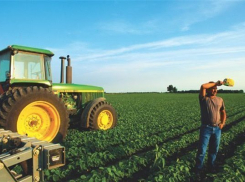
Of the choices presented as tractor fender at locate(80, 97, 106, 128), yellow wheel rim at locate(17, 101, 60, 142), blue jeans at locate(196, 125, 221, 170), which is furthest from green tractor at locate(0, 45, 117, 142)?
blue jeans at locate(196, 125, 221, 170)

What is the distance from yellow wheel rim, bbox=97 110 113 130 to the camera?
8383 millimetres

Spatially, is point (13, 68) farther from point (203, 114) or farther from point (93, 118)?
point (203, 114)

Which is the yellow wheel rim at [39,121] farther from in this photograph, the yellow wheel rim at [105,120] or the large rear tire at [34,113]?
the yellow wheel rim at [105,120]

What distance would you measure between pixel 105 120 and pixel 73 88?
1.65 metres

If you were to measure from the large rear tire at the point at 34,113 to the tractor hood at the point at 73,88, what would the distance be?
147 cm

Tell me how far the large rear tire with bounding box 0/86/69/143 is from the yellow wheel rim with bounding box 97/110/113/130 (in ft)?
7.85

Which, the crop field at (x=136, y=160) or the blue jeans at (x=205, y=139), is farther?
the blue jeans at (x=205, y=139)

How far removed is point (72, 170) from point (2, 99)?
2132 mm

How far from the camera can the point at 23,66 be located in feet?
19.6

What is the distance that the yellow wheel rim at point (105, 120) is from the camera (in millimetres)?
8383

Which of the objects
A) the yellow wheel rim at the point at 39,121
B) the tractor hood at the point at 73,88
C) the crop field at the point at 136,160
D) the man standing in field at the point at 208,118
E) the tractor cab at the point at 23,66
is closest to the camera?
the crop field at the point at 136,160

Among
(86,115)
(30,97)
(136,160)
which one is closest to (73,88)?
(86,115)

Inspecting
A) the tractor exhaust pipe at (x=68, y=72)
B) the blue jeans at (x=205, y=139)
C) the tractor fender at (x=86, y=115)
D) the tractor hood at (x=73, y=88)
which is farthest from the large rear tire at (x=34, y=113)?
the blue jeans at (x=205, y=139)

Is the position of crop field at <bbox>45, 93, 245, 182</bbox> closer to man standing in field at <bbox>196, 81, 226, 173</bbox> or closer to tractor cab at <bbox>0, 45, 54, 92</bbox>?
man standing in field at <bbox>196, 81, 226, 173</bbox>
